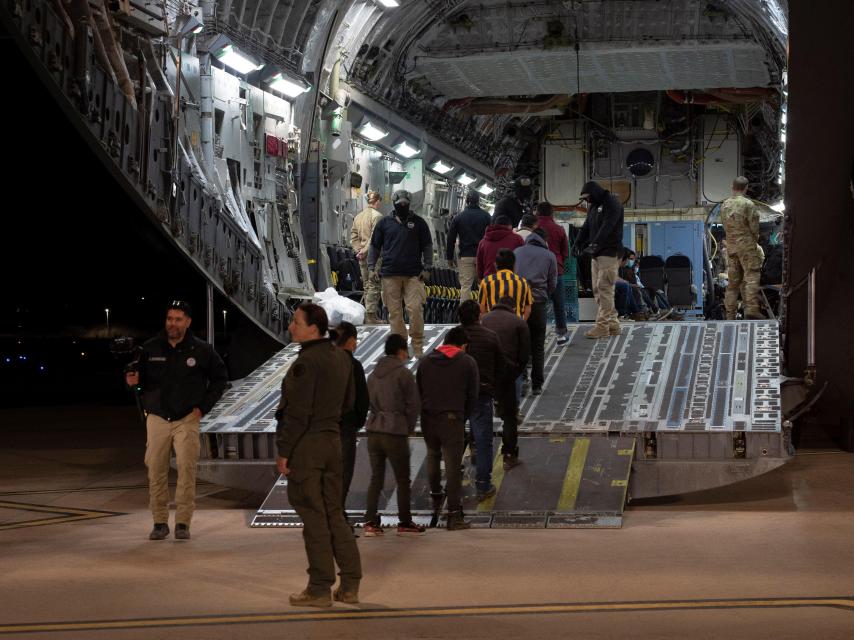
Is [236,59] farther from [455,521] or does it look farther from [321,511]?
[321,511]

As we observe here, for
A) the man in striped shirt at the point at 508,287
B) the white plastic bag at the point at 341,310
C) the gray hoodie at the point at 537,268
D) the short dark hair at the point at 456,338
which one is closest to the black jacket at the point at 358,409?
the short dark hair at the point at 456,338

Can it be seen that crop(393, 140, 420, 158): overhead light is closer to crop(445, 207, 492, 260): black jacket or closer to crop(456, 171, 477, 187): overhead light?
crop(456, 171, 477, 187): overhead light

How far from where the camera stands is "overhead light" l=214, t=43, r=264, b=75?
1631 cm

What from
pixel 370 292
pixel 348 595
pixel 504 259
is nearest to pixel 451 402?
pixel 504 259

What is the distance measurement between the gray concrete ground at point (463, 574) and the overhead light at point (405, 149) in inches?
575

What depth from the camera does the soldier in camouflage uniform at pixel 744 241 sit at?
14.6m

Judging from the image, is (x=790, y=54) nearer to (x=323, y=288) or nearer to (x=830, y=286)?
(x=830, y=286)

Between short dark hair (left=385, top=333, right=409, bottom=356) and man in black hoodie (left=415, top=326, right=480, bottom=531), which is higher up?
short dark hair (left=385, top=333, right=409, bottom=356)

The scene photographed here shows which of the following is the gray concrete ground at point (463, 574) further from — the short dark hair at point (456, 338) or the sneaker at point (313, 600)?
the short dark hair at point (456, 338)

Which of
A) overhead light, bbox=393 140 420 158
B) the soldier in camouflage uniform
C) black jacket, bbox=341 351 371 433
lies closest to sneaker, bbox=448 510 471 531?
black jacket, bbox=341 351 371 433

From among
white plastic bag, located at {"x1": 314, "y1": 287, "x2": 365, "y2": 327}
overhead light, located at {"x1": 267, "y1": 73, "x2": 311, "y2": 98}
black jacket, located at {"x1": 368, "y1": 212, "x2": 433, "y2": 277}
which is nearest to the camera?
black jacket, located at {"x1": 368, "y1": 212, "x2": 433, "y2": 277}

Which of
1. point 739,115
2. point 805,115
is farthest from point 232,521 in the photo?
A: point 739,115

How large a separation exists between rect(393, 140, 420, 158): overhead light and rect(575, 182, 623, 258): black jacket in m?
12.0

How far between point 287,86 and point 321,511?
12.9m
